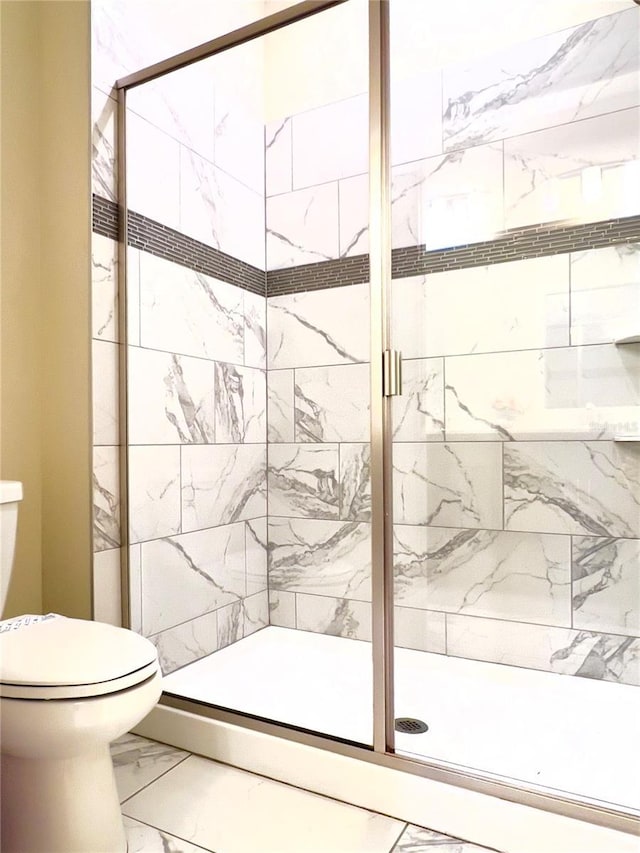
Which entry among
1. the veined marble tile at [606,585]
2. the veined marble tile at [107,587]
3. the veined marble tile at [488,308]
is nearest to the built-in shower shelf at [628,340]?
the veined marble tile at [488,308]

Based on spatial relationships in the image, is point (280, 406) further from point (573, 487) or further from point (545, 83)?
point (545, 83)

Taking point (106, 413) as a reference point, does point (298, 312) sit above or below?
above

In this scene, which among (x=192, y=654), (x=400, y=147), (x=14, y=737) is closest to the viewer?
(x=14, y=737)

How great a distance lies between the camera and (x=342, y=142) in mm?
2217

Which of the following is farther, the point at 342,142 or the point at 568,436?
the point at 342,142

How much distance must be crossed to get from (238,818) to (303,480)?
4.03 ft

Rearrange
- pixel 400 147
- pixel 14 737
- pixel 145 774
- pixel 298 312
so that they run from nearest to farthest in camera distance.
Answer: pixel 14 737
pixel 145 774
pixel 400 147
pixel 298 312

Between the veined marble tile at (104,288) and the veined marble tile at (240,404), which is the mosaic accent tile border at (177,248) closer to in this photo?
the veined marble tile at (104,288)

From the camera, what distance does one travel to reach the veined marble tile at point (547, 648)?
71.2 inches

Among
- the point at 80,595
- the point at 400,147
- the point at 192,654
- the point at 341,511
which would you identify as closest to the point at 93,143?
the point at 400,147

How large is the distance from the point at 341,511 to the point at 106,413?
958mm

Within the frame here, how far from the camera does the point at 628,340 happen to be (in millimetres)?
1790

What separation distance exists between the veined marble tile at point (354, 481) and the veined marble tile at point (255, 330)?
49 centimetres

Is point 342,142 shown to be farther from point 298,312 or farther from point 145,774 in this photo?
point 145,774
